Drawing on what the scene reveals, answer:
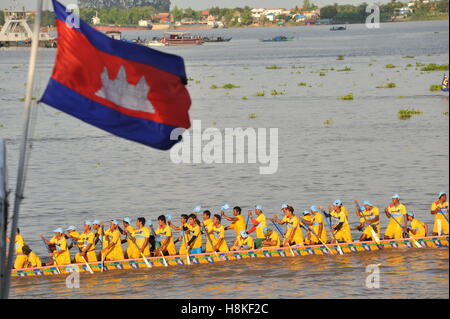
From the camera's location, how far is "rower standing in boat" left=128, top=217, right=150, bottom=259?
29.5m

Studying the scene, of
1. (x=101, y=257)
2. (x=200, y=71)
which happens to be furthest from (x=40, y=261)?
(x=200, y=71)

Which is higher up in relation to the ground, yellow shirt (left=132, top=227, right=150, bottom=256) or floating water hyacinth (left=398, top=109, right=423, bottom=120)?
yellow shirt (left=132, top=227, right=150, bottom=256)

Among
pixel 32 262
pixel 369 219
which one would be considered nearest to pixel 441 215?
pixel 369 219

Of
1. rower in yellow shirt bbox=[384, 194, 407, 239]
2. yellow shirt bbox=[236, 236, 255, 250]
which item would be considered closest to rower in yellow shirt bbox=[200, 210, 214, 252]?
yellow shirt bbox=[236, 236, 255, 250]

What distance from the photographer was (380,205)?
4069 cm

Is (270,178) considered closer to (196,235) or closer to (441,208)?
(441,208)

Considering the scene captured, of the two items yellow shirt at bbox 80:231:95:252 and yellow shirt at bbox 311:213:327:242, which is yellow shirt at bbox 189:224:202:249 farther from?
yellow shirt at bbox 311:213:327:242

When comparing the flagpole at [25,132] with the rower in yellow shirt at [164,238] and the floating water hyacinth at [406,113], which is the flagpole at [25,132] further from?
the floating water hyacinth at [406,113]

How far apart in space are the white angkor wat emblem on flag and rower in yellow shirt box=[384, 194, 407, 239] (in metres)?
15.7

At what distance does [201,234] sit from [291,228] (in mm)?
2865

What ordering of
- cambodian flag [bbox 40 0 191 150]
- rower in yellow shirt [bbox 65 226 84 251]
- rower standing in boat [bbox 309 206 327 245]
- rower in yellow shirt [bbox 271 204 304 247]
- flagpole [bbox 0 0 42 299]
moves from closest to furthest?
flagpole [bbox 0 0 42 299], cambodian flag [bbox 40 0 191 150], rower in yellow shirt [bbox 65 226 84 251], rower in yellow shirt [bbox 271 204 304 247], rower standing in boat [bbox 309 206 327 245]

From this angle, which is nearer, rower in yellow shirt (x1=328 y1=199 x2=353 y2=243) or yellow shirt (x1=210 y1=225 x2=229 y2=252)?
yellow shirt (x1=210 y1=225 x2=229 y2=252)
